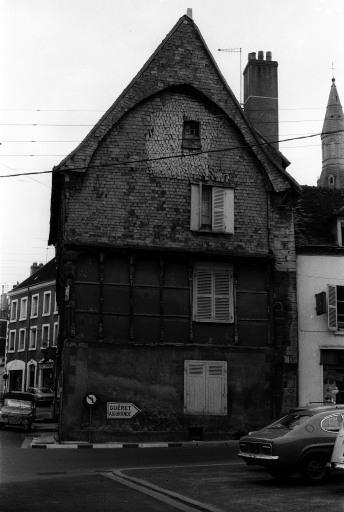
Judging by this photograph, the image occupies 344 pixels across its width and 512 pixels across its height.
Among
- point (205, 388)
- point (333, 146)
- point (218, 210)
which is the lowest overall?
point (205, 388)

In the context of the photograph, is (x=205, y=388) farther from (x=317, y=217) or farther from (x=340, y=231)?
(x=317, y=217)

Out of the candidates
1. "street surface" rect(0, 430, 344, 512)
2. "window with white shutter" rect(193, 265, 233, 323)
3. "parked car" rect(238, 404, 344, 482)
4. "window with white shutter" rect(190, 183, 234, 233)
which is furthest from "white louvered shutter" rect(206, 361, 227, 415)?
"parked car" rect(238, 404, 344, 482)

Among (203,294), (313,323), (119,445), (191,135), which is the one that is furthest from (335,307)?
(119,445)

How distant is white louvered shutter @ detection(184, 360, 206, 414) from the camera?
23797mm

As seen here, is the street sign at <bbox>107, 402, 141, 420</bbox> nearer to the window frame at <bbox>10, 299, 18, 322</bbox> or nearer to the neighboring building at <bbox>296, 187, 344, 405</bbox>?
the neighboring building at <bbox>296, 187, 344, 405</bbox>

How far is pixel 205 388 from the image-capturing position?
2397cm

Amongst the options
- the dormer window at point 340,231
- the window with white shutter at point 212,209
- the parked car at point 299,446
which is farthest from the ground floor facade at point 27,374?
the parked car at point 299,446

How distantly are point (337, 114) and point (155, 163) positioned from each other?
189ft

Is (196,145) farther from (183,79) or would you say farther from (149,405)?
(149,405)

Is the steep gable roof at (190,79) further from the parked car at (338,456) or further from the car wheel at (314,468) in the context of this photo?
the parked car at (338,456)

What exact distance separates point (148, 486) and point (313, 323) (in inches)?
565

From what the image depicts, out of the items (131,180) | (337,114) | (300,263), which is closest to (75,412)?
(131,180)

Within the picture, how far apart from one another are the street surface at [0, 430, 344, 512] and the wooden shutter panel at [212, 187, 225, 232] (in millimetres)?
8903

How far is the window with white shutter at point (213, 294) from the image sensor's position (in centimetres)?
2450
